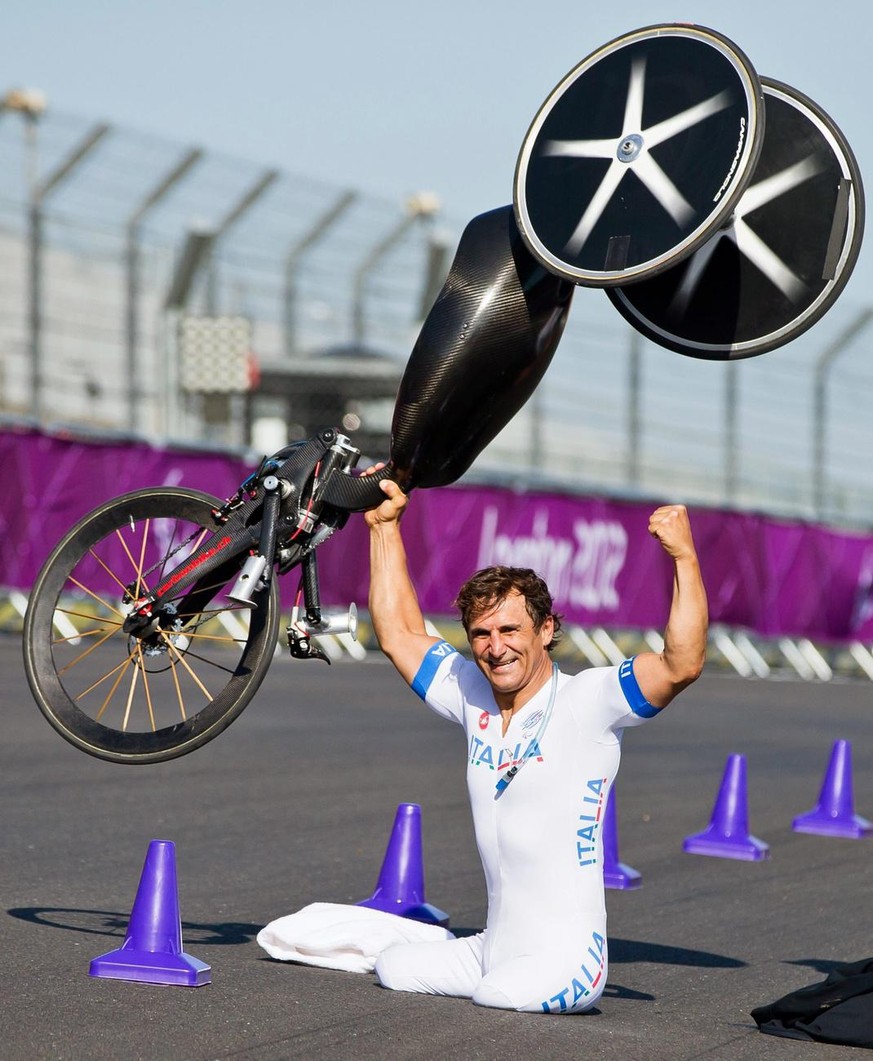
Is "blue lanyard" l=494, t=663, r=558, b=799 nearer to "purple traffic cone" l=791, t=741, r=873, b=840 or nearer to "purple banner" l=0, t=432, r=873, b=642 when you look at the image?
"purple traffic cone" l=791, t=741, r=873, b=840

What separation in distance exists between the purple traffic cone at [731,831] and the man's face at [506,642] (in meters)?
4.10

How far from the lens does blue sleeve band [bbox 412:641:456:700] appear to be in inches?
236

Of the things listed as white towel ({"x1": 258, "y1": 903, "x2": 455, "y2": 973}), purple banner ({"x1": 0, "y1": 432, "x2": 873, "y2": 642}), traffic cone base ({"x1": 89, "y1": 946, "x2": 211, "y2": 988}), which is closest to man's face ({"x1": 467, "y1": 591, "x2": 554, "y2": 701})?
white towel ({"x1": 258, "y1": 903, "x2": 455, "y2": 973})

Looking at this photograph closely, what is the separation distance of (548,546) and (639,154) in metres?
15.0

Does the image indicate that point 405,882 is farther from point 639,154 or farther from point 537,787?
point 639,154

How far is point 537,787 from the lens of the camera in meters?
5.55

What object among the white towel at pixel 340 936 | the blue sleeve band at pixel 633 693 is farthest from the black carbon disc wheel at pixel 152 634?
the blue sleeve band at pixel 633 693

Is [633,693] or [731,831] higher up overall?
[633,693]

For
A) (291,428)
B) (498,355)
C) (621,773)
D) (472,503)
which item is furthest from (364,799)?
(291,428)

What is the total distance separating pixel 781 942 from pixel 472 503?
41.2 ft

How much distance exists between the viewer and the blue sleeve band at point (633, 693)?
17.9 feet

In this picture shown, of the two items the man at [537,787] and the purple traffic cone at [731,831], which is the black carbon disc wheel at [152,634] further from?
the purple traffic cone at [731,831]

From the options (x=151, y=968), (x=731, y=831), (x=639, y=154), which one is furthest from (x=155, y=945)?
(x=731, y=831)

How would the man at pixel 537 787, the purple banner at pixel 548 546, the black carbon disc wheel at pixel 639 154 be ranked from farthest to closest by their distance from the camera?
the purple banner at pixel 548 546 → the man at pixel 537 787 → the black carbon disc wheel at pixel 639 154
